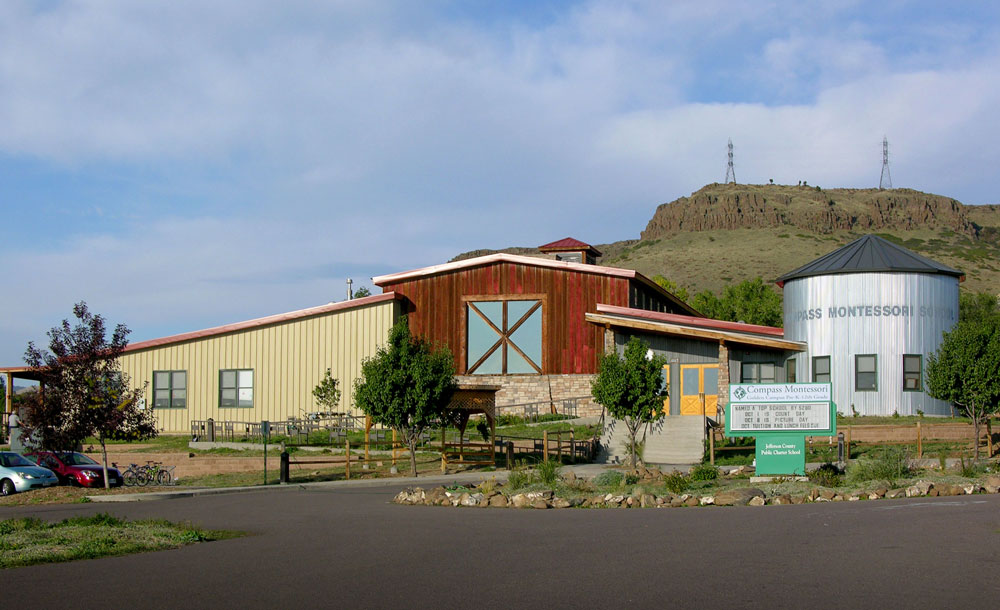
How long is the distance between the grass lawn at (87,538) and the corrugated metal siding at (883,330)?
26313mm

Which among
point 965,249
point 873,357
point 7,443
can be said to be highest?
point 965,249

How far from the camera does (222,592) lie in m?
9.77

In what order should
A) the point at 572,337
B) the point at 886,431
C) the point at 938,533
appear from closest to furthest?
the point at 938,533
the point at 886,431
the point at 572,337

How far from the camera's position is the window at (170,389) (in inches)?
1709

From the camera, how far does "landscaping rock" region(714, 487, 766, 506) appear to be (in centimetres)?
1838

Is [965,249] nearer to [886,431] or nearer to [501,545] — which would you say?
[886,431]

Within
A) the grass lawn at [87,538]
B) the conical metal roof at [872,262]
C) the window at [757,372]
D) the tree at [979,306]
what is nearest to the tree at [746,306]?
the tree at [979,306]

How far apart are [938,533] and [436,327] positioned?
1257 inches

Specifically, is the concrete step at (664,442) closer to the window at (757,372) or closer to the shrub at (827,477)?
the window at (757,372)

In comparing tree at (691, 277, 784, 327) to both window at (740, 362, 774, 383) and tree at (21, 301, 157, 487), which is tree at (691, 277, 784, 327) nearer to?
window at (740, 362, 774, 383)

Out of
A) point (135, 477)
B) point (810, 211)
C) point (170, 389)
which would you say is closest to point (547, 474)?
point (135, 477)

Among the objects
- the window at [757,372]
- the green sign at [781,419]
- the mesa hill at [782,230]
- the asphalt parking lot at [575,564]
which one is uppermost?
the mesa hill at [782,230]

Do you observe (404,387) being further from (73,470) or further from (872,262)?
(872,262)

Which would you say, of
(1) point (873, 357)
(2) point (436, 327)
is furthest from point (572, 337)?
(1) point (873, 357)
